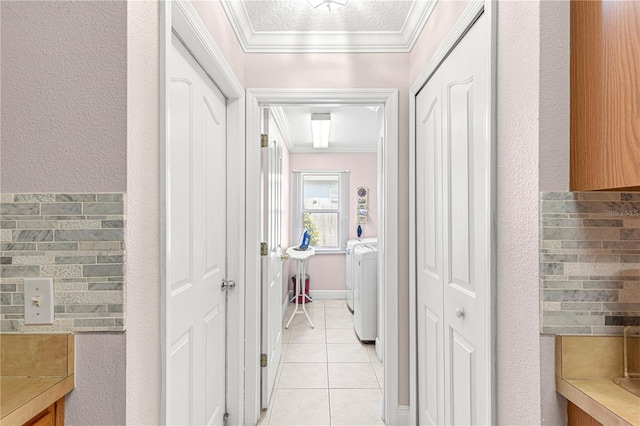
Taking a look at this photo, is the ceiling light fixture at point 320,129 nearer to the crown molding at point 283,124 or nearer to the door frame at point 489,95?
the crown molding at point 283,124

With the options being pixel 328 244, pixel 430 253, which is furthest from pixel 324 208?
pixel 430 253

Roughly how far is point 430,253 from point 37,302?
5.14ft

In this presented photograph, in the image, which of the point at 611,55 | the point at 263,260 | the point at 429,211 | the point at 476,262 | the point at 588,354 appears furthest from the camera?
the point at 263,260

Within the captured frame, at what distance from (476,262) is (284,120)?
2888 mm

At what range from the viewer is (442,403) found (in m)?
1.60

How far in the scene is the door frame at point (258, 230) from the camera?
79.8 inches

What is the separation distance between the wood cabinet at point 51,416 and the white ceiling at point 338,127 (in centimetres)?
244

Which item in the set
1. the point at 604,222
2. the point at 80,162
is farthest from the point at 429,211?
the point at 80,162

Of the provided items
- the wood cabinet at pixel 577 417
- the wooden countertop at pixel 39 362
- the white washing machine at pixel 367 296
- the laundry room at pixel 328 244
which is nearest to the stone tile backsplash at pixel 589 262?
the wood cabinet at pixel 577 417

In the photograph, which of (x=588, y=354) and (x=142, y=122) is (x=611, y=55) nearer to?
(x=588, y=354)

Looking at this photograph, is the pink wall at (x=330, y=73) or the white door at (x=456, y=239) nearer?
Answer: the white door at (x=456, y=239)

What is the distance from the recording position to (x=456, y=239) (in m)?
1.44

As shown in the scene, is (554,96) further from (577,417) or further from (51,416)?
(51,416)

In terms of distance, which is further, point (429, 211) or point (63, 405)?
point (429, 211)
